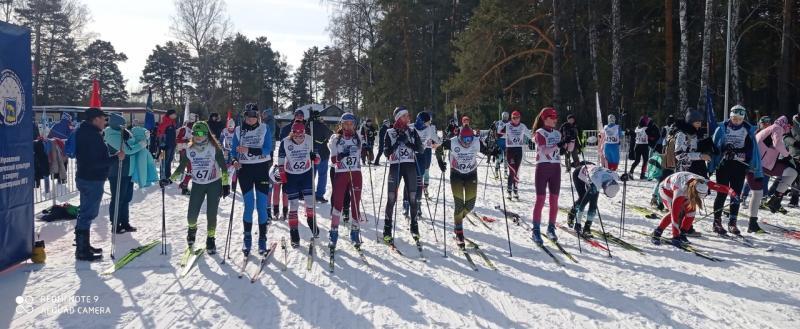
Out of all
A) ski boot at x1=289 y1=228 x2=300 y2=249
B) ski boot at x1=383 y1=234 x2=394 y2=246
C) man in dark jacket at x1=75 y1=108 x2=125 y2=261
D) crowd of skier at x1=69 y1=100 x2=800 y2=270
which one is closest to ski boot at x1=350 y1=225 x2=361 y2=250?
crowd of skier at x1=69 y1=100 x2=800 y2=270

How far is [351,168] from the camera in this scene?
283 inches

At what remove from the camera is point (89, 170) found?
6.63 m

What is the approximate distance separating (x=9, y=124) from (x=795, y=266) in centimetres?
968

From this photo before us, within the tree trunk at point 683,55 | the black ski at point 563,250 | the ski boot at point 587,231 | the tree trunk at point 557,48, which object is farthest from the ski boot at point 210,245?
A: the tree trunk at point 557,48

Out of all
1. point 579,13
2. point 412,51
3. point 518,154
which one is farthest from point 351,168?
point 412,51

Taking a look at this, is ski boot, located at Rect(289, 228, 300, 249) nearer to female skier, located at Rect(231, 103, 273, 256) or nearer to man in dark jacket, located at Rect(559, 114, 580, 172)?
female skier, located at Rect(231, 103, 273, 256)

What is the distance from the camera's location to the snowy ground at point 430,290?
469 centimetres

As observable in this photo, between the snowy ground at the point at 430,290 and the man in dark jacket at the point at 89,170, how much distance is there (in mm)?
367

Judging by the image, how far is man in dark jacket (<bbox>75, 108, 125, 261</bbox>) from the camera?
21.7 feet

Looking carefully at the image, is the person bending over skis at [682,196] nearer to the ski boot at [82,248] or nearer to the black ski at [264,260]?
the black ski at [264,260]

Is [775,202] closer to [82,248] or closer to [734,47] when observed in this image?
[82,248]

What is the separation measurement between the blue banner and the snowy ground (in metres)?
0.39

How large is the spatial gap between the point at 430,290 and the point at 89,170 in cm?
467

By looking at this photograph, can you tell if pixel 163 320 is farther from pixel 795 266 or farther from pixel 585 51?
pixel 585 51
